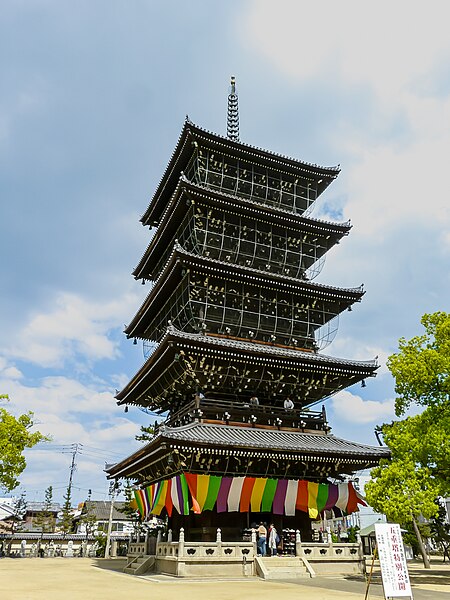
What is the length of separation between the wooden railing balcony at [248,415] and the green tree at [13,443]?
38.4ft

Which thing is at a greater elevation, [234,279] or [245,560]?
[234,279]

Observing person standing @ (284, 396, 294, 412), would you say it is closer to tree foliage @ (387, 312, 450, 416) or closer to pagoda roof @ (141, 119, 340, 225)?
tree foliage @ (387, 312, 450, 416)

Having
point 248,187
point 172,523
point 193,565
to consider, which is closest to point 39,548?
point 172,523

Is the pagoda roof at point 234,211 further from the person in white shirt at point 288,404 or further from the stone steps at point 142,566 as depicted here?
the stone steps at point 142,566

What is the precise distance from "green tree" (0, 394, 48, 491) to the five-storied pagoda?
250 inches

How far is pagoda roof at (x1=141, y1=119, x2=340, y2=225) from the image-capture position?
1181 inches

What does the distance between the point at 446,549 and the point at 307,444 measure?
2296 cm

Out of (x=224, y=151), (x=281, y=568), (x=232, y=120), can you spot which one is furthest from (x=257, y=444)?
(x=232, y=120)

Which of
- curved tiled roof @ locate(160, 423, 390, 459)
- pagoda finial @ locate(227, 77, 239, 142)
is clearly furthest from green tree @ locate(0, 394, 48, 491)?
pagoda finial @ locate(227, 77, 239, 142)

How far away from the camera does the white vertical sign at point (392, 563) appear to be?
11.0 meters

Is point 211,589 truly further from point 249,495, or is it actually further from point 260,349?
point 260,349

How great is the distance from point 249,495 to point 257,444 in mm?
2340

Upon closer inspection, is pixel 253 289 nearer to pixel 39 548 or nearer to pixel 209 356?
pixel 209 356

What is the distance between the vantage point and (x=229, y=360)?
80.5 feet
